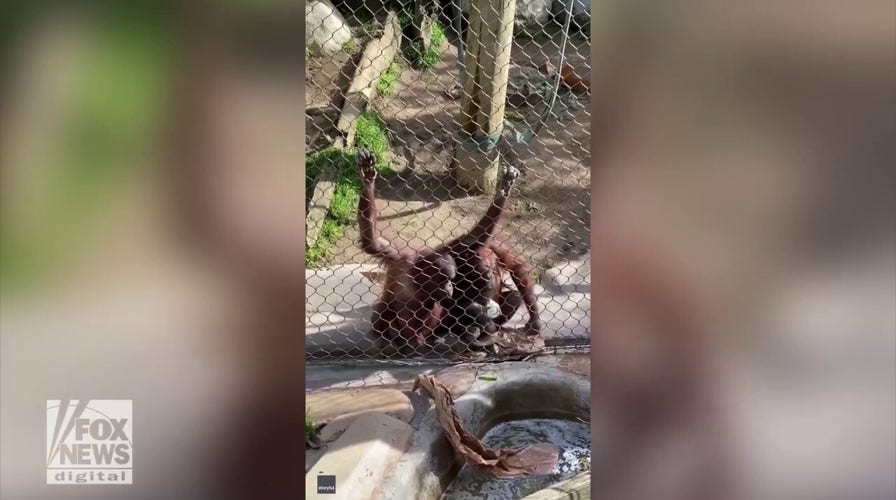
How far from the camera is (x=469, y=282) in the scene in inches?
95.2

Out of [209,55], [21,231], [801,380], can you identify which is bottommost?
[801,380]

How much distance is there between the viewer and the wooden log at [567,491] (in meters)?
1.69

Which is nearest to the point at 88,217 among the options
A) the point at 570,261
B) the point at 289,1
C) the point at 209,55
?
the point at 209,55

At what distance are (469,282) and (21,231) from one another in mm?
1544

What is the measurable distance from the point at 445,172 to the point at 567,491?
2.43m

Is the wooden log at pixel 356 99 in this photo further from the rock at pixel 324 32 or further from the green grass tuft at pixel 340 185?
the rock at pixel 324 32

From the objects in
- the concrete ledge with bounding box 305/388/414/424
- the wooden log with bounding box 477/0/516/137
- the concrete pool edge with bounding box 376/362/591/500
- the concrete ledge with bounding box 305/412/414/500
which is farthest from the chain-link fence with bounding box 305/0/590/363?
the concrete ledge with bounding box 305/412/414/500

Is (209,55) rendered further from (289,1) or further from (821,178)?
(821,178)

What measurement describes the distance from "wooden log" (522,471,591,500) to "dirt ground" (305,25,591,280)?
1568 mm

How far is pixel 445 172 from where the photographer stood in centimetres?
397

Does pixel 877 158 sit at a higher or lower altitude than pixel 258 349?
higher

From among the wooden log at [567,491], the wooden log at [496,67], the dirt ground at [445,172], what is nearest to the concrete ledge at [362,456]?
the wooden log at [567,491]

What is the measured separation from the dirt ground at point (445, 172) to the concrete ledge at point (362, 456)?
1.51 metres

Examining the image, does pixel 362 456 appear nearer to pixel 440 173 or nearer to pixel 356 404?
pixel 356 404
